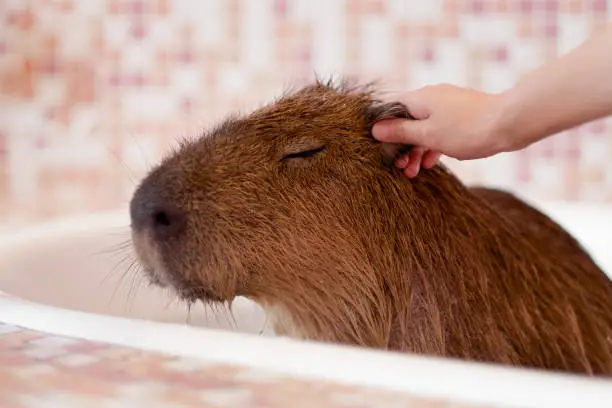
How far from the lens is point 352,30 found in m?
2.52

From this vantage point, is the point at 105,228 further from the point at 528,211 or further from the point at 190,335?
the point at 190,335

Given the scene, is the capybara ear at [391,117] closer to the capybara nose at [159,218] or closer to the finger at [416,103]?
the finger at [416,103]

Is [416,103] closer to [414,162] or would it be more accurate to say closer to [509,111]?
[414,162]

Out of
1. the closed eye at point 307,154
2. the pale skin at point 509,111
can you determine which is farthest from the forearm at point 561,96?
the closed eye at point 307,154

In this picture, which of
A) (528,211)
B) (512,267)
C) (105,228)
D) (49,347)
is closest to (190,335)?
(49,347)

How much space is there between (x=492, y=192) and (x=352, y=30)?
1.08 m

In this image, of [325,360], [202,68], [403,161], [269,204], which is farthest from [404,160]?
[202,68]

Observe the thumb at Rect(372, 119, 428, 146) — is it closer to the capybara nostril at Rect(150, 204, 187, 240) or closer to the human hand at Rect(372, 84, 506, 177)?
the human hand at Rect(372, 84, 506, 177)

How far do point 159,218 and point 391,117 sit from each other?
0.38 meters

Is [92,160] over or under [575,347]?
over

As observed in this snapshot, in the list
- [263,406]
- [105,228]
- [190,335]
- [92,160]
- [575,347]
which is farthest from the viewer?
[92,160]

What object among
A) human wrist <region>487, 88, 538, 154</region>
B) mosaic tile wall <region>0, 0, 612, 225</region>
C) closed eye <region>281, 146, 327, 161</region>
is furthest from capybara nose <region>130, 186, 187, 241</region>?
mosaic tile wall <region>0, 0, 612, 225</region>

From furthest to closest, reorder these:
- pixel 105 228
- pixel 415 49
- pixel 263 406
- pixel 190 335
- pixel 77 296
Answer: pixel 415 49 < pixel 105 228 < pixel 77 296 < pixel 190 335 < pixel 263 406

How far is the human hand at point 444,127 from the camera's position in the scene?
102 centimetres
